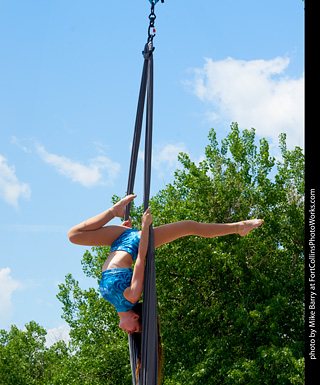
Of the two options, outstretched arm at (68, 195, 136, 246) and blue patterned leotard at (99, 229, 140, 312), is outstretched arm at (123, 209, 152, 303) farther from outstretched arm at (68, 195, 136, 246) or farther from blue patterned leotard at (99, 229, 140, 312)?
outstretched arm at (68, 195, 136, 246)

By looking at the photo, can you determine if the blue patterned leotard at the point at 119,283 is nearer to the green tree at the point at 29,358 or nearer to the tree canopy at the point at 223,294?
the tree canopy at the point at 223,294

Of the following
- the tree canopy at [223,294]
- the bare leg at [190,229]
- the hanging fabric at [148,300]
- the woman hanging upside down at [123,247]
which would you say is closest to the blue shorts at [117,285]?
the woman hanging upside down at [123,247]

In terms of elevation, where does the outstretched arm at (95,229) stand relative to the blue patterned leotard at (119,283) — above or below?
above

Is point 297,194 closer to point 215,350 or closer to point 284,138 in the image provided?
point 284,138

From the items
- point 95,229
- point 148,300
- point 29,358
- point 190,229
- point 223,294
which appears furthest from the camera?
point 29,358

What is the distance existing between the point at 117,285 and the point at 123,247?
0.75ft

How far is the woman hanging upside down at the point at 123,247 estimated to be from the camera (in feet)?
8.45

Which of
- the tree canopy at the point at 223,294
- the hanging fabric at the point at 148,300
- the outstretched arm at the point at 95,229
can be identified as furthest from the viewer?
the tree canopy at the point at 223,294

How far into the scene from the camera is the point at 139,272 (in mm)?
2562

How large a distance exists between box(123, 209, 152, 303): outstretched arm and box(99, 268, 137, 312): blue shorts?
1.4 inches

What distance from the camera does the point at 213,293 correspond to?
7707mm

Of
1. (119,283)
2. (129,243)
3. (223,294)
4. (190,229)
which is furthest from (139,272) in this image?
(223,294)

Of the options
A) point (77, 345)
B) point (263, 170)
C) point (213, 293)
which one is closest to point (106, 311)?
point (77, 345)

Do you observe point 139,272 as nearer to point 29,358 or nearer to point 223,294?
point 223,294
